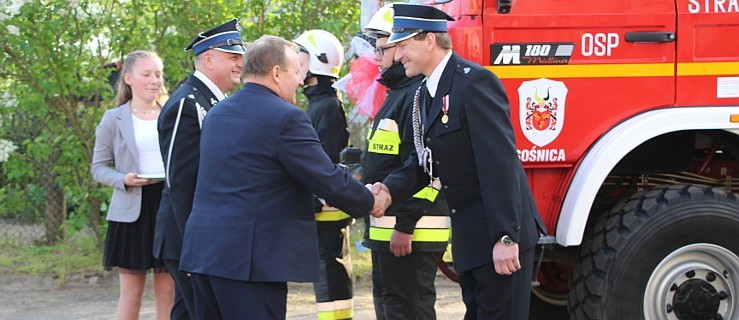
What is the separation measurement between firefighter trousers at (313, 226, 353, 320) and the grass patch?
3170 mm

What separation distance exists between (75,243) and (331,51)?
13.1 ft

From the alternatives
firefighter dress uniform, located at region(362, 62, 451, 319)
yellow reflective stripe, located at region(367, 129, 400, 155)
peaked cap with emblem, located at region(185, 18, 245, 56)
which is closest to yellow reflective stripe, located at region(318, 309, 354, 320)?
firefighter dress uniform, located at region(362, 62, 451, 319)

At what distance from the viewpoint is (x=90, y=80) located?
29.1 feet

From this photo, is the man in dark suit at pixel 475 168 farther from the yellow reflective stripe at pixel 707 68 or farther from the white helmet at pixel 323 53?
the white helmet at pixel 323 53

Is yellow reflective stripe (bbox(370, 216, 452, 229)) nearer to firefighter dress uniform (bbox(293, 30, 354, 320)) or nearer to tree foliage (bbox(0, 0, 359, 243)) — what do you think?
firefighter dress uniform (bbox(293, 30, 354, 320))

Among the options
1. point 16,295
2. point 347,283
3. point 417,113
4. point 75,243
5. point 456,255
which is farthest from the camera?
point 75,243

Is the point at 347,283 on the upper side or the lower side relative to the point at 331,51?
lower

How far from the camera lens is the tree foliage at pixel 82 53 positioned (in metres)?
8.66

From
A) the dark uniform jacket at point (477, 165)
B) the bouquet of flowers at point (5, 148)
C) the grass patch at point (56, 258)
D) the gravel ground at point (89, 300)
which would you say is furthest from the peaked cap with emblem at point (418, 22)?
the bouquet of flowers at point (5, 148)

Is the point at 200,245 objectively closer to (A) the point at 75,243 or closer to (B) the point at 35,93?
(B) the point at 35,93

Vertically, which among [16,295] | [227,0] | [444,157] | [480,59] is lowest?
[16,295]

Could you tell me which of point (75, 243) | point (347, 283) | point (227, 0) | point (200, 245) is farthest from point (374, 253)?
point (75, 243)

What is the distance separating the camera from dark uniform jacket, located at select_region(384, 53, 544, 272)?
4.35 metres

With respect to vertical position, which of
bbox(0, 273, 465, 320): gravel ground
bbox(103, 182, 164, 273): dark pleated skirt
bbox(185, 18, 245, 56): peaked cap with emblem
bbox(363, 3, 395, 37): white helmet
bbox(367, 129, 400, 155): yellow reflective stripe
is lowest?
bbox(0, 273, 465, 320): gravel ground
